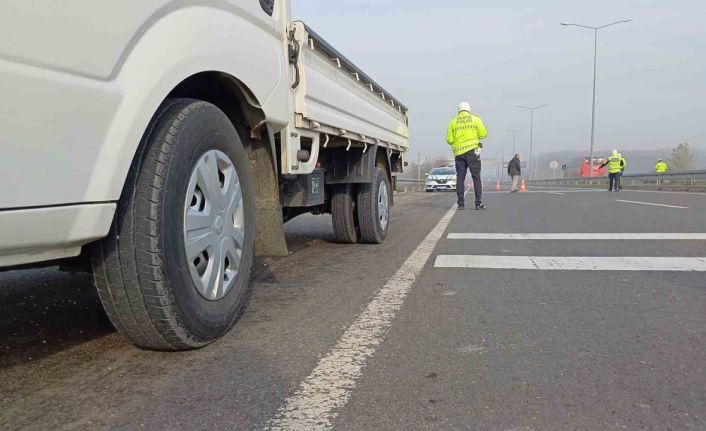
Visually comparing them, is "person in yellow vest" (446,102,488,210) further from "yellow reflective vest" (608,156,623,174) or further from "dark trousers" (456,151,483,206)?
"yellow reflective vest" (608,156,623,174)

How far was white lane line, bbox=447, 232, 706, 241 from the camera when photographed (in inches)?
239

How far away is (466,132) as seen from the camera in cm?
1088

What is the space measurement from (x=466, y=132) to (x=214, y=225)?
29.7 ft

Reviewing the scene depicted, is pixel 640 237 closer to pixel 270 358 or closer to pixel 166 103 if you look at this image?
pixel 270 358

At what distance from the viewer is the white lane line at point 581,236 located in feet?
19.9

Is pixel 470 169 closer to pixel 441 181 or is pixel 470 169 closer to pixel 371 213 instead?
pixel 371 213

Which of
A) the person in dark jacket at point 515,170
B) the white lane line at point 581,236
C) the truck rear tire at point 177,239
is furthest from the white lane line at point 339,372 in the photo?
the person in dark jacket at point 515,170

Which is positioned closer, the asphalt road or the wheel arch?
the asphalt road

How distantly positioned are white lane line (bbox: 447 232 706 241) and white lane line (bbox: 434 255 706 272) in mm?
1369

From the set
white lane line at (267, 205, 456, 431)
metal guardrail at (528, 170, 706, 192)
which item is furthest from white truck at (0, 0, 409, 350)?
Answer: metal guardrail at (528, 170, 706, 192)

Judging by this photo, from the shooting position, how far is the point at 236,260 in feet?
8.77

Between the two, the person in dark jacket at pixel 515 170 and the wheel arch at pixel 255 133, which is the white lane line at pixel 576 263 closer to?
the wheel arch at pixel 255 133

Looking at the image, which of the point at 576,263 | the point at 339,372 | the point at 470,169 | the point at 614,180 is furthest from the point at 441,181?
the point at 339,372

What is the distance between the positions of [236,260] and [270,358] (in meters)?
0.54
